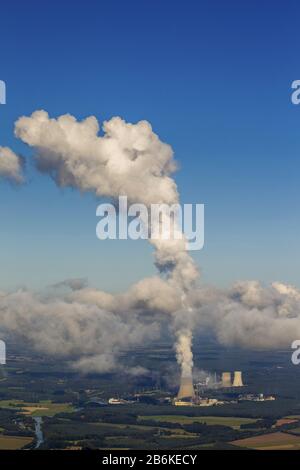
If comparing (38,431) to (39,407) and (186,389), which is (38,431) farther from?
(186,389)

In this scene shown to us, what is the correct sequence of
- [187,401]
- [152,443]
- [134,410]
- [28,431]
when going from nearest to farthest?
[152,443], [28,431], [134,410], [187,401]

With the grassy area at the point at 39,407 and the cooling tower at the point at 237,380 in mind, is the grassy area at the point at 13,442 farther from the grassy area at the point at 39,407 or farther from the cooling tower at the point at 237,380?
the cooling tower at the point at 237,380

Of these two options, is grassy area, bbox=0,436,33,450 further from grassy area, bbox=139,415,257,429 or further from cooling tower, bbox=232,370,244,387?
cooling tower, bbox=232,370,244,387

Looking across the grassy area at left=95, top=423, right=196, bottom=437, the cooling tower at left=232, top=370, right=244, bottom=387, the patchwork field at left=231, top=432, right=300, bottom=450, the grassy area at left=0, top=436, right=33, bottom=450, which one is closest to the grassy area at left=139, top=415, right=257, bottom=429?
the grassy area at left=95, top=423, right=196, bottom=437

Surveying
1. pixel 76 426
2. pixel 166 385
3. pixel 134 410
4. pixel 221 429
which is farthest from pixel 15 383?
pixel 221 429

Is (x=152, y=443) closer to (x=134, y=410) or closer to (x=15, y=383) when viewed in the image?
(x=134, y=410)
